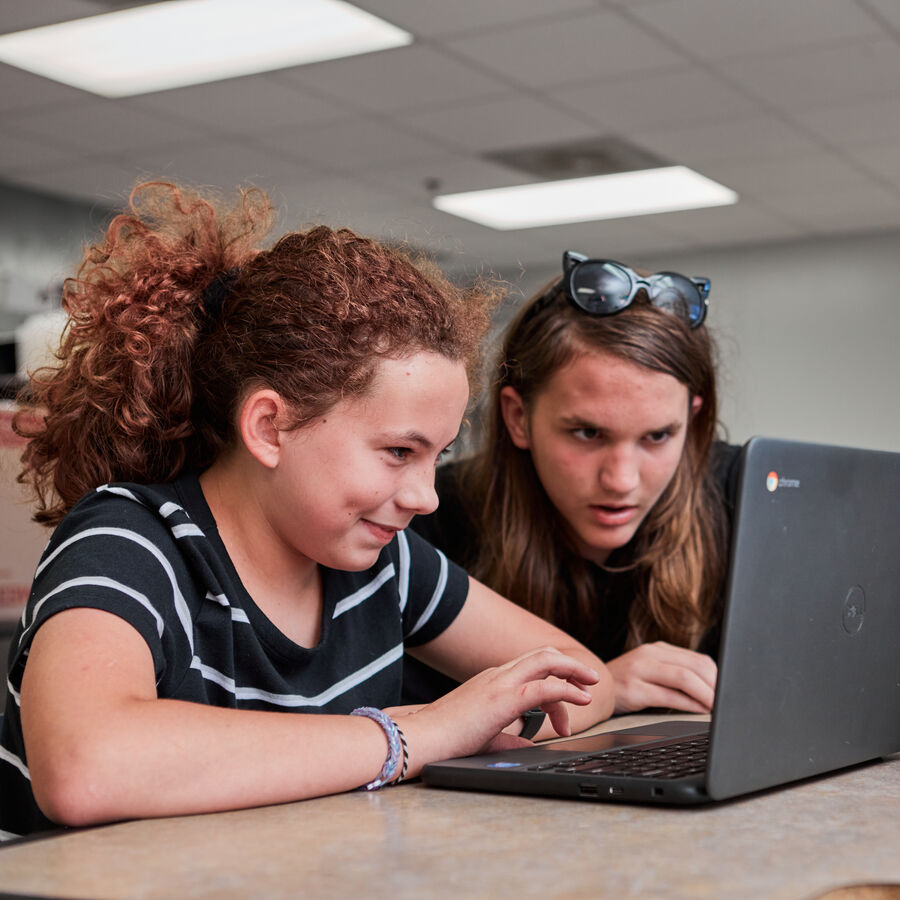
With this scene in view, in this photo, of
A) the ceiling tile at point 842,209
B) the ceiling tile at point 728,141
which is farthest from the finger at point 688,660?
the ceiling tile at point 842,209

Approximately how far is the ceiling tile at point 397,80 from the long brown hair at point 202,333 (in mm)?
2774

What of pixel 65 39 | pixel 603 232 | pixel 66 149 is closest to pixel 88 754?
pixel 65 39

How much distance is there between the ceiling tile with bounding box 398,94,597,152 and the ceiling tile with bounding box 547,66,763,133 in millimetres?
106

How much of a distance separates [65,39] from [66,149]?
3.67 feet

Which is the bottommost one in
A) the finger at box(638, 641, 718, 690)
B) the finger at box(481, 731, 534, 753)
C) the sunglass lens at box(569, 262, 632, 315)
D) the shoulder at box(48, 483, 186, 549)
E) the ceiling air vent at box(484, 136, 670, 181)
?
the finger at box(481, 731, 534, 753)

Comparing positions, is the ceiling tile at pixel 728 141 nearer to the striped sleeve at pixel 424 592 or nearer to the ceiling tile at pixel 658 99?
the ceiling tile at pixel 658 99

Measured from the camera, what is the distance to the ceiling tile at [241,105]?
418 cm

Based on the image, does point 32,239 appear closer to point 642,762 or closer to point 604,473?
point 604,473

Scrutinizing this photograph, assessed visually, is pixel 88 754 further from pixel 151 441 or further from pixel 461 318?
pixel 461 318

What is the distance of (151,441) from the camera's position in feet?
3.77

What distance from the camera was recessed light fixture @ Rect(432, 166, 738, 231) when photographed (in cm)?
543

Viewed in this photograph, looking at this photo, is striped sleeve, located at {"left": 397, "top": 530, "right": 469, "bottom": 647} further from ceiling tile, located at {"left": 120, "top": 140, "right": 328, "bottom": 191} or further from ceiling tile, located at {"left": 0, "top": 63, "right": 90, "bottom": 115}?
ceiling tile, located at {"left": 120, "top": 140, "right": 328, "bottom": 191}

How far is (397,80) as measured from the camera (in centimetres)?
408

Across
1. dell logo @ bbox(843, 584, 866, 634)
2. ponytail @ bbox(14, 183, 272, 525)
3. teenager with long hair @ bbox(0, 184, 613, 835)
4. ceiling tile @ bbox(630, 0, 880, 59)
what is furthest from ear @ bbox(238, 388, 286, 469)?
ceiling tile @ bbox(630, 0, 880, 59)
